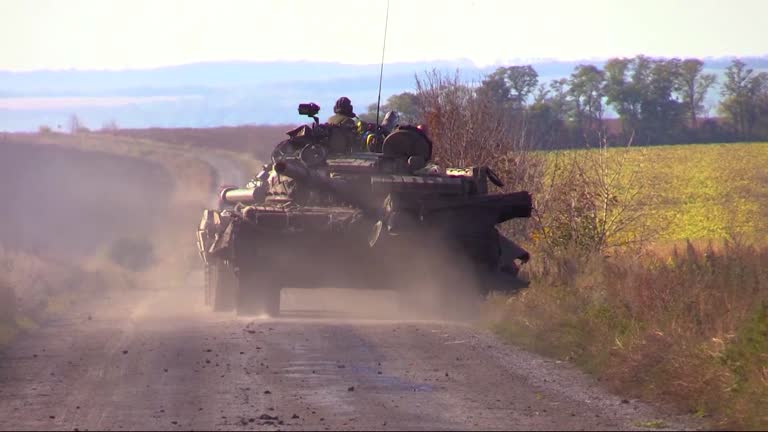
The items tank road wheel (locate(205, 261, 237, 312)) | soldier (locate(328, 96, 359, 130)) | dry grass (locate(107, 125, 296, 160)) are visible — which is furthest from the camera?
dry grass (locate(107, 125, 296, 160))

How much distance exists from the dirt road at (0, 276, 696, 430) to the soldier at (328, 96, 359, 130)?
136 inches

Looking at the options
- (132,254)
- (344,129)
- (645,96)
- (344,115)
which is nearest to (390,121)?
(344,115)

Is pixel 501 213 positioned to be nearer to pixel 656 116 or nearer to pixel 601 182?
pixel 601 182

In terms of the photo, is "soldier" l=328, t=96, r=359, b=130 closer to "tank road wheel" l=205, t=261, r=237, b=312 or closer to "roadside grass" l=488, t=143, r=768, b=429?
"tank road wheel" l=205, t=261, r=237, b=312

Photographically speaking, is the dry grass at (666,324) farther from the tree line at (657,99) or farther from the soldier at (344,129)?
the tree line at (657,99)

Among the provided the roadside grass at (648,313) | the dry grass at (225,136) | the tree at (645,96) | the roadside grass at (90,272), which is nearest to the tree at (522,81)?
the tree at (645,96)

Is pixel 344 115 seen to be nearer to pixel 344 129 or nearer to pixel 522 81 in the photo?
pixel 344 129

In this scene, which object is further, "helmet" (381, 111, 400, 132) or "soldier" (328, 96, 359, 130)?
"helmet" (381, 111, 400, 132)

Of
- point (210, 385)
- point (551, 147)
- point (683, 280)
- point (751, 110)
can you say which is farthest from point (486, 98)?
point (751, 110)

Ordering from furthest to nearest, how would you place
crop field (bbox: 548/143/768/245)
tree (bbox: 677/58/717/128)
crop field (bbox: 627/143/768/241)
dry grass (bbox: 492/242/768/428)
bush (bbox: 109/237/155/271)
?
1. tree (bbox: 677/58/717/128)
2. crop field (bbox: 627/143/768/241)
3. crop field (bbox: 548/143/768/245)
4. bush (bbox: 109/237/155/271)
5. dry grass (bbox: 492/242/768/428)

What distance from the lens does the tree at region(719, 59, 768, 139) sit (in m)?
58.8

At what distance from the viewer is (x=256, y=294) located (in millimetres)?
17375

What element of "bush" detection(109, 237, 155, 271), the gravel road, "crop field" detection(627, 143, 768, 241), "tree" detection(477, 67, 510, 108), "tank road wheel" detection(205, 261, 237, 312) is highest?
"tree" detection(477, 67, 510, 108)

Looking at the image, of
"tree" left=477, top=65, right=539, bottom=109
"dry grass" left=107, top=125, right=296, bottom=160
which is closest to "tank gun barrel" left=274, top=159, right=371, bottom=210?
"tree" left=477, top=65, right=539, bottom=109
